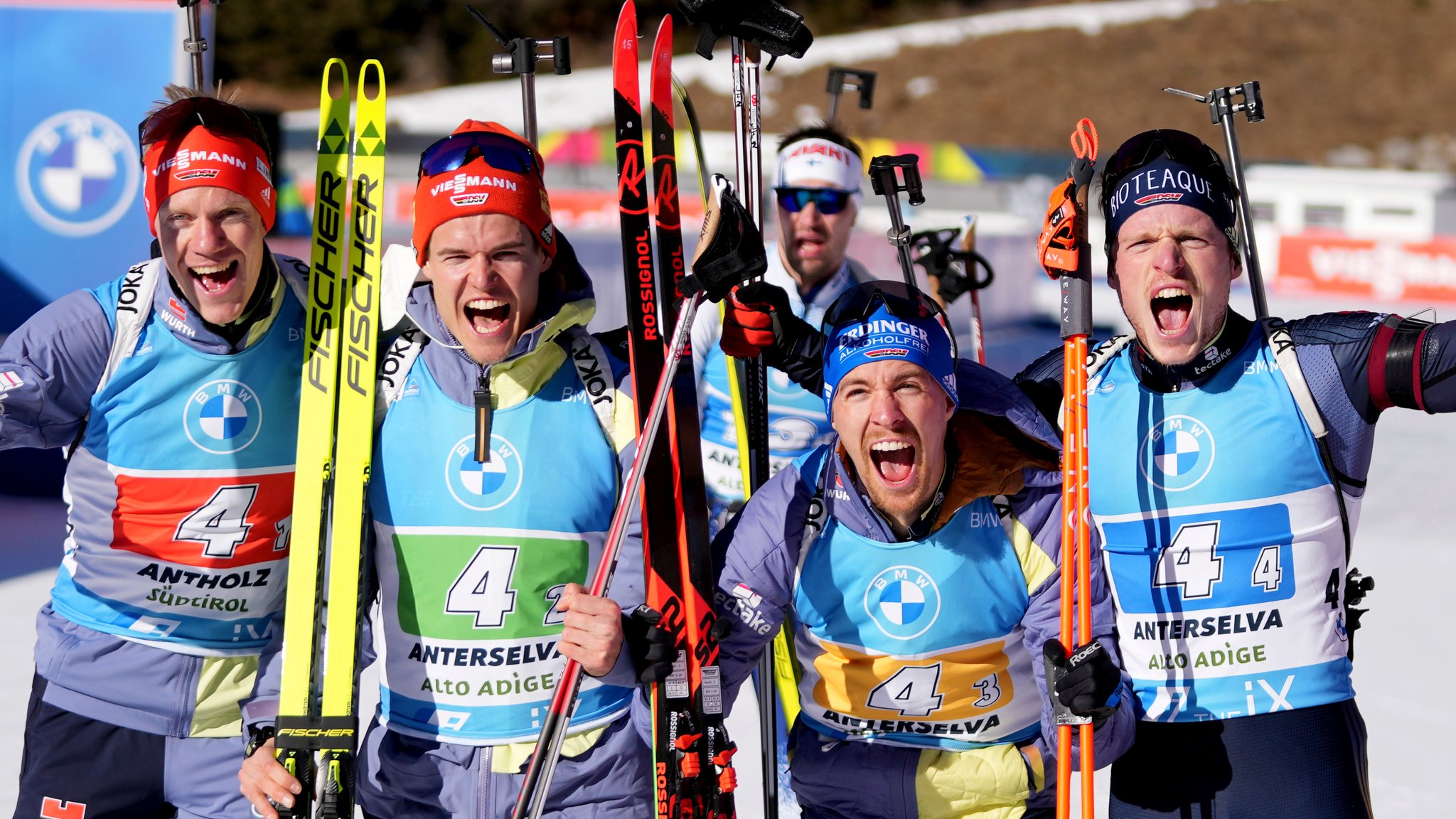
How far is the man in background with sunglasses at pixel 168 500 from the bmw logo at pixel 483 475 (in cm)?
54

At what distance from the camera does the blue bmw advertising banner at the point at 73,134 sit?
8562 mm

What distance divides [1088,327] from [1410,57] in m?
39.4

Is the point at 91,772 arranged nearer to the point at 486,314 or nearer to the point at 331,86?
the point at 486,314

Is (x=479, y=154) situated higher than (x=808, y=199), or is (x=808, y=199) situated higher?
(x=808, y=199)

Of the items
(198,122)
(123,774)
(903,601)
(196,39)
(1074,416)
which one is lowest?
(123,774)

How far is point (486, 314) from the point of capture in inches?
115

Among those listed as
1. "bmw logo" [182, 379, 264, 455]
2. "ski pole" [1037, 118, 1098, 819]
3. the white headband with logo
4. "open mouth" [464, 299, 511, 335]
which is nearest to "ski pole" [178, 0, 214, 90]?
"bmw logo" [182, 379, 264, 455]

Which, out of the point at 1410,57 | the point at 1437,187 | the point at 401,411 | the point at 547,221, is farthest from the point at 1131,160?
the point at 1410,57

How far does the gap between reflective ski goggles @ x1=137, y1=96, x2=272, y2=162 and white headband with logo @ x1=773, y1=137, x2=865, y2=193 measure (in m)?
2.42

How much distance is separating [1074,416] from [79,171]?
753cm

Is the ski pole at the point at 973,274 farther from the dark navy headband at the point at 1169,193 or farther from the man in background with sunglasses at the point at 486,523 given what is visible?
the man in background with sunglasses at the point at 486,523

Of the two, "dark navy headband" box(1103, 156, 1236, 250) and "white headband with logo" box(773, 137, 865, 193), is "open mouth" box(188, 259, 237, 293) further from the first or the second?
"white headband with logo" box(773, 137, 865, 193)

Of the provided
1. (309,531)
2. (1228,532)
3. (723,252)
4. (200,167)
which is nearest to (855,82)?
(723,252)

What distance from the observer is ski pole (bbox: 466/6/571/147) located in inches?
152
